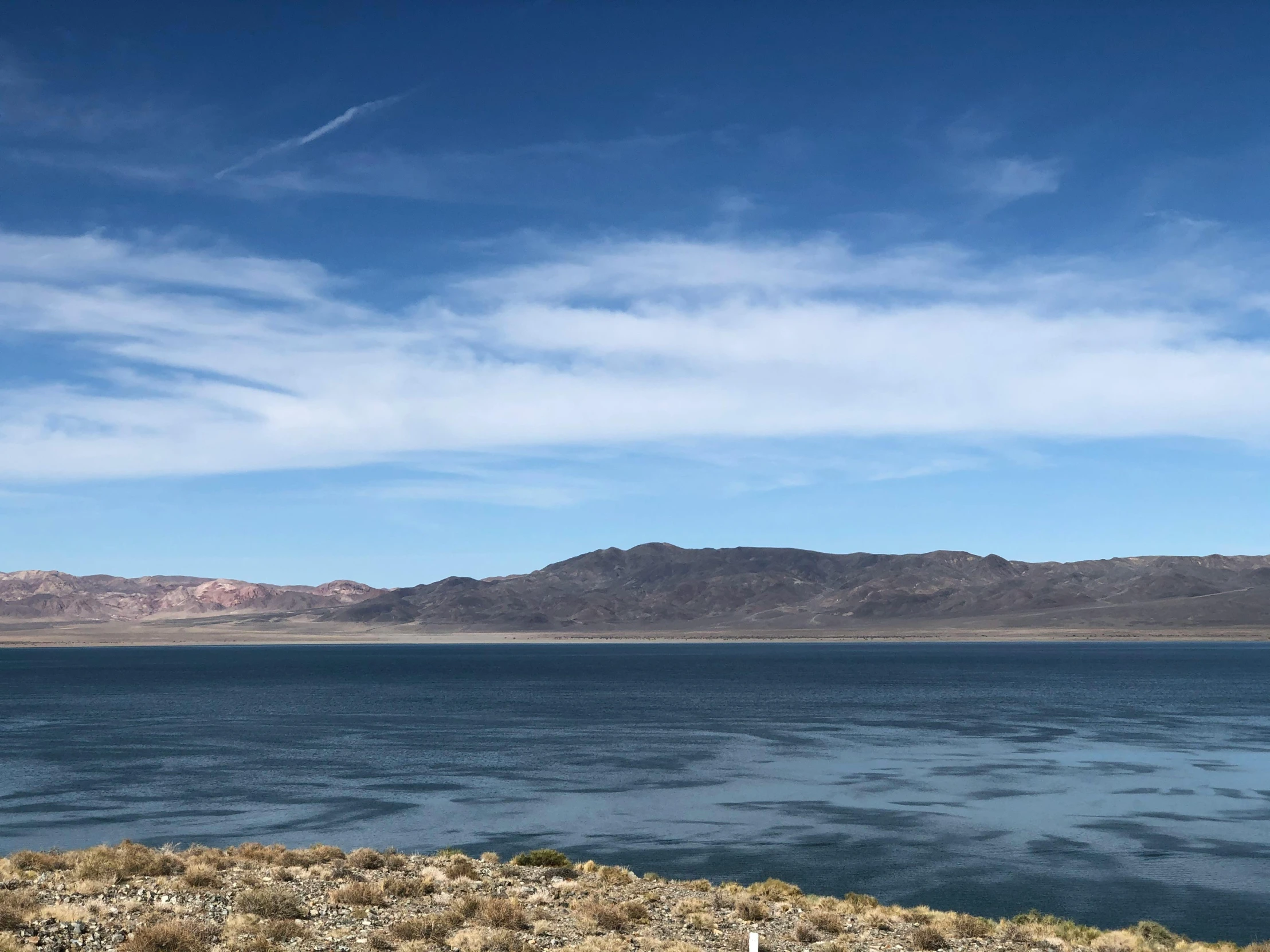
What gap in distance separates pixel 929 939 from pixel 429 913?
9925 mm

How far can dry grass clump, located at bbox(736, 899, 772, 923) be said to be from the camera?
2406 cm

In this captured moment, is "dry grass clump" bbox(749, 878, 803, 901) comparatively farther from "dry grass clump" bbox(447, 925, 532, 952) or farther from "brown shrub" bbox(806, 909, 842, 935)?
"dry grass clump" bbox(447, 925, 532, 952)

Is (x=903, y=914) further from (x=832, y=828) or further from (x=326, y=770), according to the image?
(x=326, y=770)

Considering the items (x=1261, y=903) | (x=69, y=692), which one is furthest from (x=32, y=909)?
(x=69, y=692)

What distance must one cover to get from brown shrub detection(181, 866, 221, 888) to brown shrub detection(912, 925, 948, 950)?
1466 centimetres

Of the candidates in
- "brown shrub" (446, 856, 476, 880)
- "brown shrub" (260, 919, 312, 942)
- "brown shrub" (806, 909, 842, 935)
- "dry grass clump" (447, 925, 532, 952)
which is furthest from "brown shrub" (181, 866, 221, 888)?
"brown shrub" (806, 909, 842, 935)

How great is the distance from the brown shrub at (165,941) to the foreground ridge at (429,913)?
0.02 meters

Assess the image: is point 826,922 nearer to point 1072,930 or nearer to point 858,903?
point 858,903

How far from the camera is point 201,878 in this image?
949 inches

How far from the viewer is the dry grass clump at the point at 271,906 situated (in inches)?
846

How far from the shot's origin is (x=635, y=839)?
3962cm

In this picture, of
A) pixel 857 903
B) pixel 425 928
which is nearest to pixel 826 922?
pixel 857 903

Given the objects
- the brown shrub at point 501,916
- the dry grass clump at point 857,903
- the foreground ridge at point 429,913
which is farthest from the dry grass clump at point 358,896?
the dry grass clump at point 857,903

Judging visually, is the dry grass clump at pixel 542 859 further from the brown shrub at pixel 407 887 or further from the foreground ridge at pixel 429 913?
the brown shrub at pixel 407 887
